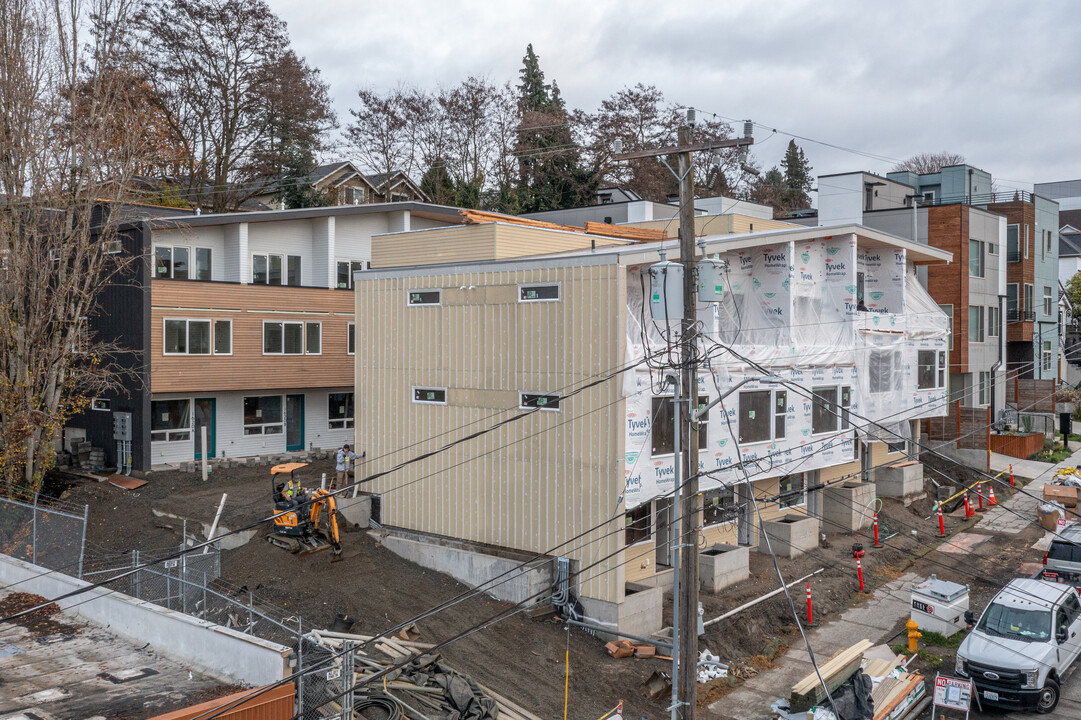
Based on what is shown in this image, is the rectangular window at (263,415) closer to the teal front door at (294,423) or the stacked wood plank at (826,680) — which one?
the teal front door at (294,423)

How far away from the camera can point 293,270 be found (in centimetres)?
3406

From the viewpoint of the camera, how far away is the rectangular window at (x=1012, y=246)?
43406 mm

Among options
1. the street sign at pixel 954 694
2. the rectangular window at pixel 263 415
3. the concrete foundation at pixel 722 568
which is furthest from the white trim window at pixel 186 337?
the street sign at pixel 954 694

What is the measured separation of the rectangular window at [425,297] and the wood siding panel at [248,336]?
2733 millimetres

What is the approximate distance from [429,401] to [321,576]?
5.51 meters

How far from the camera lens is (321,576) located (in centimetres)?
2089

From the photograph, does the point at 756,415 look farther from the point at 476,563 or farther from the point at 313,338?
the point at 313,338

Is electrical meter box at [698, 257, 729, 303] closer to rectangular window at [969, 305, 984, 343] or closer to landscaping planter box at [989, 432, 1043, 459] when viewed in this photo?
landscaping planter box at [989, 432, 1043, 459]

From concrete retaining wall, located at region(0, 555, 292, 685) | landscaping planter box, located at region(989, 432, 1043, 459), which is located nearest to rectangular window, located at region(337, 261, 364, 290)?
concrete retaining wall, located at region(0, 555, 292, 685)

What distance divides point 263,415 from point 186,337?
206 inches

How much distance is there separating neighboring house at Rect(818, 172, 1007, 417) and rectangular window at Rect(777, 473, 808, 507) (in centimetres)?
1406

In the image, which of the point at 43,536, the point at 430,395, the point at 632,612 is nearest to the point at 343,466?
the point at 430,395

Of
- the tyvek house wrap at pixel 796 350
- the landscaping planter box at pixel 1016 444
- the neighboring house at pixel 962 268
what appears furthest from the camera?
the neighboring house at pixel 962 268

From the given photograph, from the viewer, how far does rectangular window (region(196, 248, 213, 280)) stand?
31.4 meters
